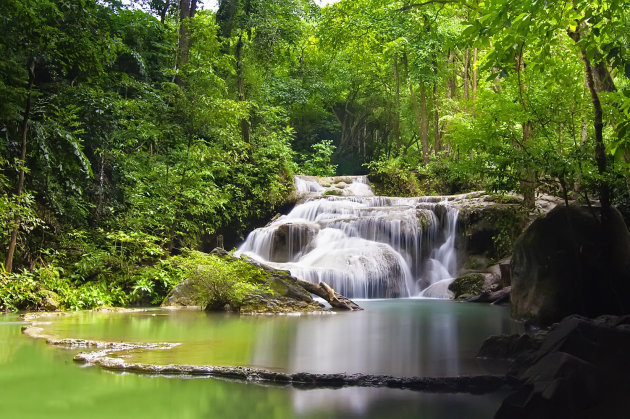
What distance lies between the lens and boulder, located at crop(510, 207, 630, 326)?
6535mm

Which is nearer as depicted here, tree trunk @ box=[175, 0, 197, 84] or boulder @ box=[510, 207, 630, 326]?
boulder @ box=[510, 207, 630, 326]

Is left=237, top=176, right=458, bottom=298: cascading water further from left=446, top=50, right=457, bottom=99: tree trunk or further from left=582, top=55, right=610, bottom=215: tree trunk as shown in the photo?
left=446, top=50, right=457, bottom=99: tree trunk

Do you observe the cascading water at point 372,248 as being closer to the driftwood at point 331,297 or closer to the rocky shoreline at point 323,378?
the driftwood at point 331,297

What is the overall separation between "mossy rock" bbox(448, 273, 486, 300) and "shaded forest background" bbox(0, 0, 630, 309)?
2.58 meters

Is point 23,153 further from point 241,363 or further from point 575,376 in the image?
point 575,376

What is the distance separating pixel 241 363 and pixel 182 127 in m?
7.73

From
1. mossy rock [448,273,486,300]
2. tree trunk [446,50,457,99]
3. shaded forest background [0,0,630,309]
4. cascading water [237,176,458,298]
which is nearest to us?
shaded forest background [0,0,630,309]

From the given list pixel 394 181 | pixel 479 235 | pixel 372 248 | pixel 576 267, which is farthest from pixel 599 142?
pixel 394 181

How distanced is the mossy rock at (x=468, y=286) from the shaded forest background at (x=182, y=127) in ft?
8.45

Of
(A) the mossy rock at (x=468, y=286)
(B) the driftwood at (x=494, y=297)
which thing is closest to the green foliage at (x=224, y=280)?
(B) the driftwood at (x=494, y=297)

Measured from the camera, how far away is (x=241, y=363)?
3844mm

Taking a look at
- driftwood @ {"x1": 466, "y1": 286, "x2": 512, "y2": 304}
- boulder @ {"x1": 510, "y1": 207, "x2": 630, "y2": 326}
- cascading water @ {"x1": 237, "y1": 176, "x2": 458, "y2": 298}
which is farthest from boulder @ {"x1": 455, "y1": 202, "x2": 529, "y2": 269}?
boulder @ {"x1": 510, "y1": 207, "x2": 630, "y2": 326}

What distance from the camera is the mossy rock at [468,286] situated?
12.0 metres

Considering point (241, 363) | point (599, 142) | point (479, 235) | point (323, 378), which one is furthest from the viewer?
point (479, 235)
